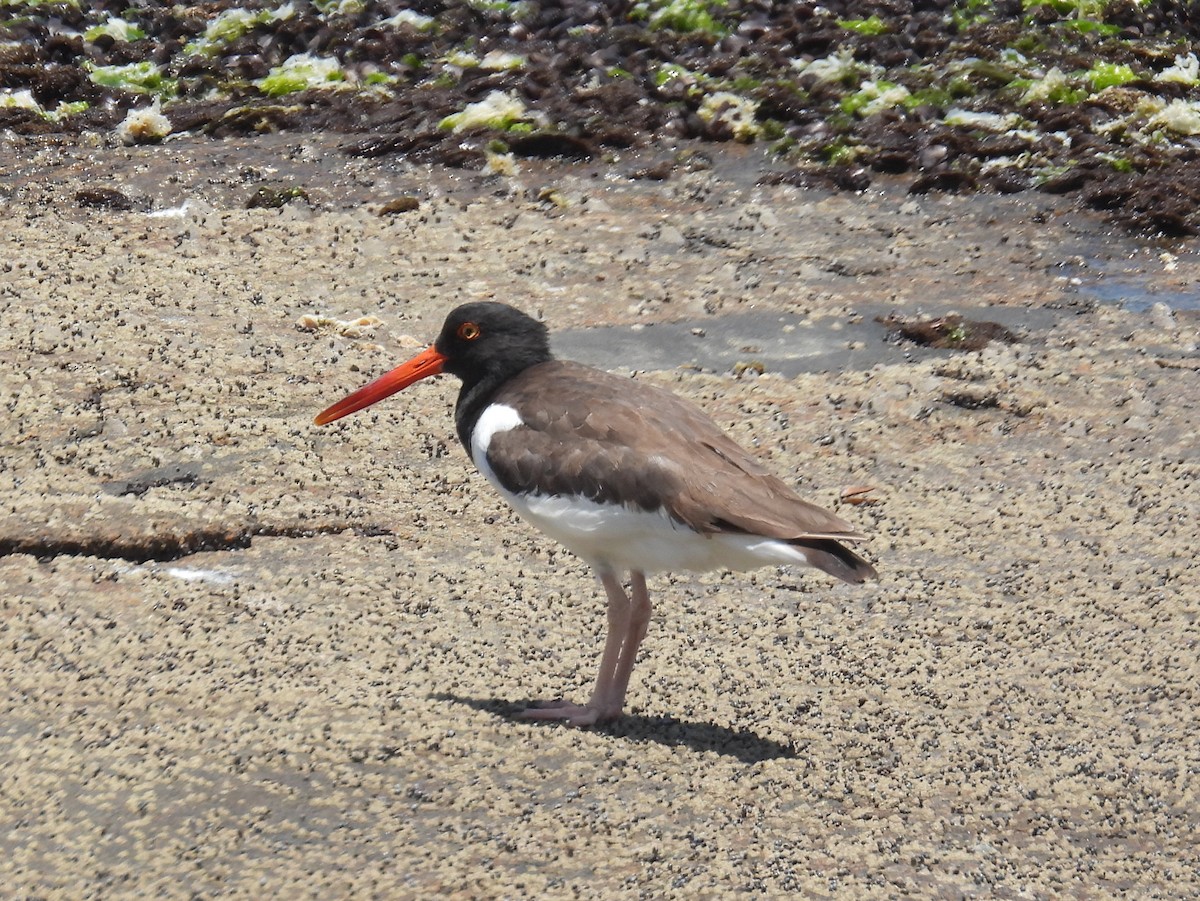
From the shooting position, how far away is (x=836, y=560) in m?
3.81

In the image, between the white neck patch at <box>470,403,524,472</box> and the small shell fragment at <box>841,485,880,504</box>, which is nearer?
the white neck patch at <box>470,403,524,472</box>

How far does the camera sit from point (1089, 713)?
4.29m

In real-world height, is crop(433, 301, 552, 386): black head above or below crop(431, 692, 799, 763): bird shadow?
above

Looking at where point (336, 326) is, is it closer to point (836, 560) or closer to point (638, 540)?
point (638, 540)

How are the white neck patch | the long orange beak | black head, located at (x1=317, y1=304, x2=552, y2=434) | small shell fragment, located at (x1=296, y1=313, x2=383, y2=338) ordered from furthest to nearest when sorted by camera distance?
1. small shell fragment, located at (x1=296, y1=313, x2=383, y2=338)
2. the long orange beak
3. black head, located at (x1=317, y1=304, x2=552, y2=434)
4. the white neck patch

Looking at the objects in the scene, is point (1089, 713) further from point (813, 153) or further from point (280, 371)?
point (813, 153)

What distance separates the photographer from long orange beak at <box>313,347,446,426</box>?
486 cm

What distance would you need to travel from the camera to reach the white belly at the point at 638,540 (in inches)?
154

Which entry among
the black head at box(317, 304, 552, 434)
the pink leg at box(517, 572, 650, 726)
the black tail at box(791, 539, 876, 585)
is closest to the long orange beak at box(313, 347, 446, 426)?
the black head at box(317, 304, 552, 434)

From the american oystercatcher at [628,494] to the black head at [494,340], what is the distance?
0.12m

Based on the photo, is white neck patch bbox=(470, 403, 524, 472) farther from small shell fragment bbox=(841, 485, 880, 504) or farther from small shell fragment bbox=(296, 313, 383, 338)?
small shell fragment bbox=(296, 313, 383, 338)

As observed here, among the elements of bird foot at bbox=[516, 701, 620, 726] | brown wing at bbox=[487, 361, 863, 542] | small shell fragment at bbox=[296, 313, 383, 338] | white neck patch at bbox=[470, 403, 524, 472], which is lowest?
small shell fragment at bbox=[296, 313, 383, 338]

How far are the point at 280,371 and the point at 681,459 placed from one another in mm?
2699

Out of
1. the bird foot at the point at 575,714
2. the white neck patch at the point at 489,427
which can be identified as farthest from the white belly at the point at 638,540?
the bird foot at the point at 575,714
